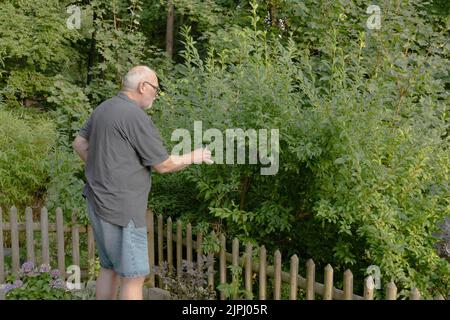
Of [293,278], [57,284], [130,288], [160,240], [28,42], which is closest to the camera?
[130,288]

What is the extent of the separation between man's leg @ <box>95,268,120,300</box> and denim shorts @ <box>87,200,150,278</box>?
0.85 feet

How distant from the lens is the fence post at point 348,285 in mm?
3451

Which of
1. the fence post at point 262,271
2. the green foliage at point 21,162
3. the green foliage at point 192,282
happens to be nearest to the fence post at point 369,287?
the fence post at point 262,271

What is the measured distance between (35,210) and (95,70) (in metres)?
3.18

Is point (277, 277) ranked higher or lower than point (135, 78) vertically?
lower

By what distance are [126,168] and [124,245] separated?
18.1 inches

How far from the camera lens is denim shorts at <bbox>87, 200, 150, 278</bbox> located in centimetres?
333

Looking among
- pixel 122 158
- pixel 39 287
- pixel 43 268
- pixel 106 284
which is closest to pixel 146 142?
pixel 122 158

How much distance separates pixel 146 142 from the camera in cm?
324

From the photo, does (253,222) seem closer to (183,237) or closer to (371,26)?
(183,237)

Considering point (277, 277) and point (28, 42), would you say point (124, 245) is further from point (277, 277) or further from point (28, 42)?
point (28, 42)

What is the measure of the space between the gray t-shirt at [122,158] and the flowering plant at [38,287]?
118 cm

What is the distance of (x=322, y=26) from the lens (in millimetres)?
6785
